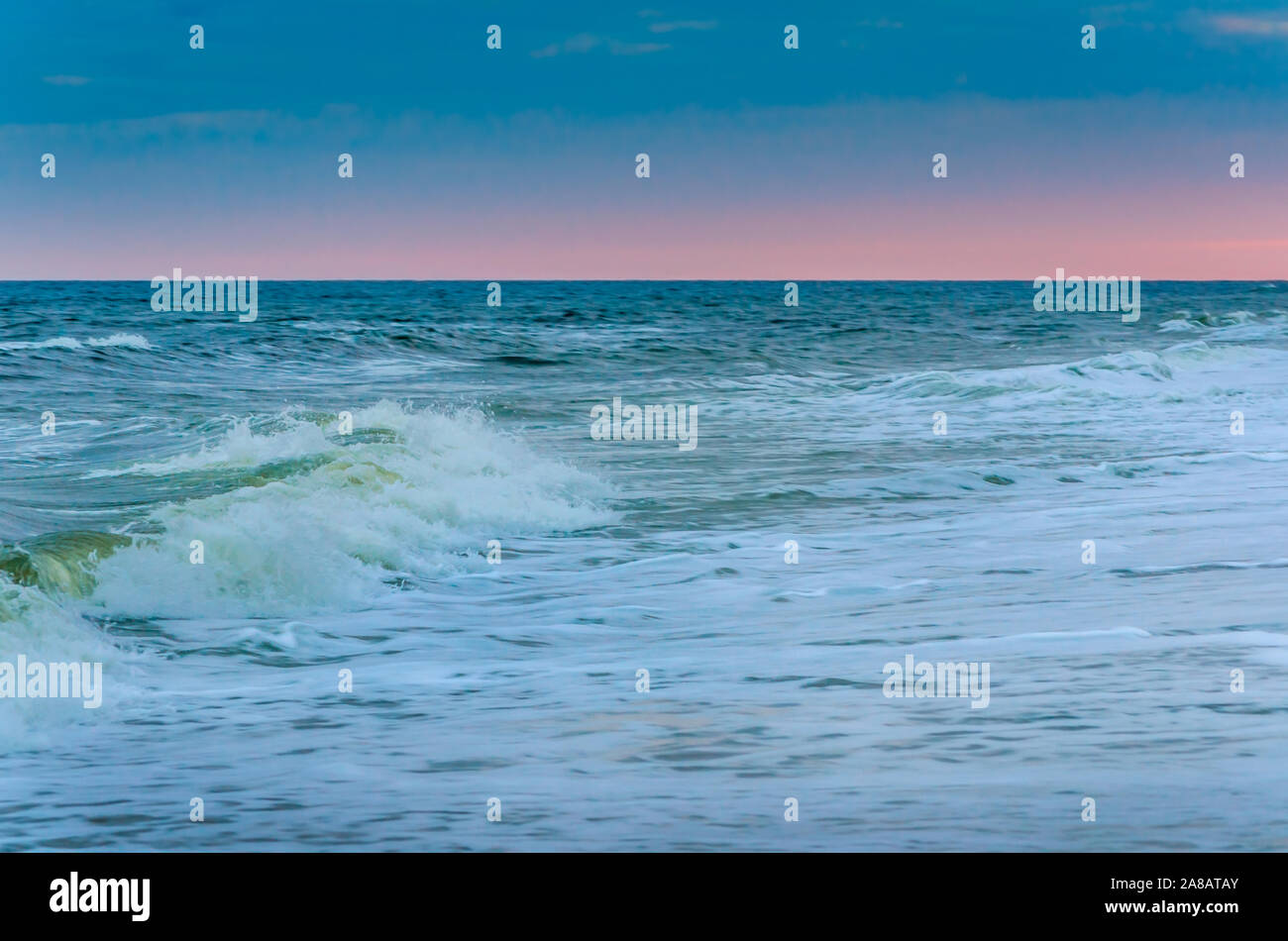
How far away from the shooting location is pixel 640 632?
298 inches

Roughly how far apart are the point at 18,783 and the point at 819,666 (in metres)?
3.69

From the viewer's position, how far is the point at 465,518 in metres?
11.2

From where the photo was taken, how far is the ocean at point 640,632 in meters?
4.75

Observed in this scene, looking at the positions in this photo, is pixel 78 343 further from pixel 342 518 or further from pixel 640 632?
pixel 640 632

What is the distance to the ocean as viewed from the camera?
15.6ft
